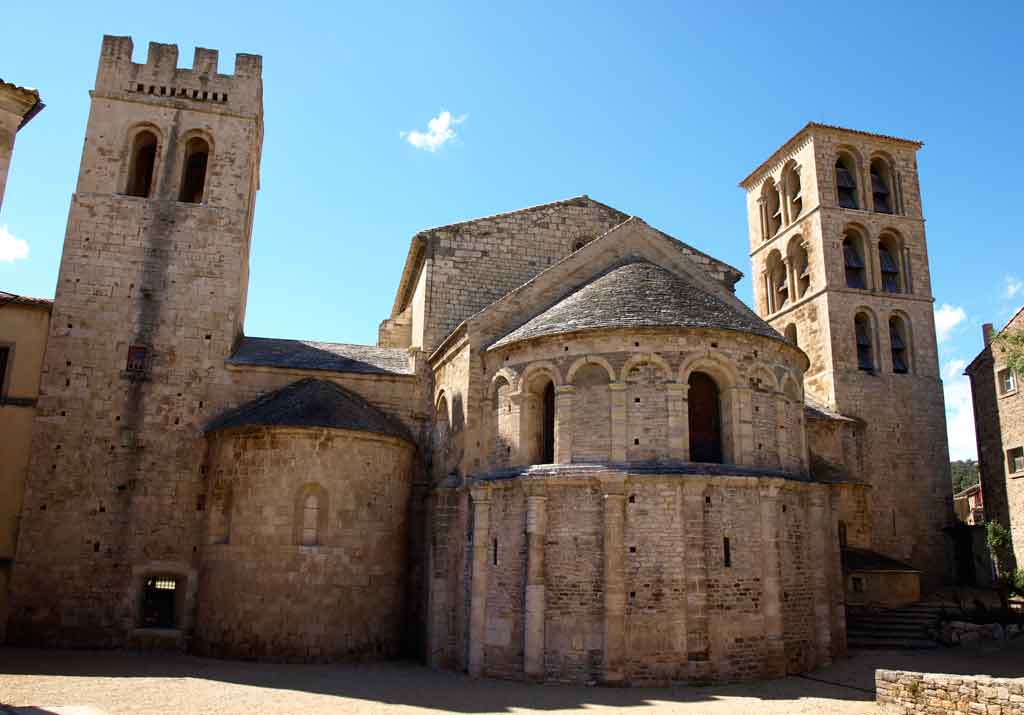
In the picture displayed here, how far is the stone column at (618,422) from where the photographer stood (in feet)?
51.6

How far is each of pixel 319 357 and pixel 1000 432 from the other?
75.4 ft

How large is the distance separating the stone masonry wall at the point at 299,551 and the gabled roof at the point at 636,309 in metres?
4.85

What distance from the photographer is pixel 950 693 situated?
11.7 meters

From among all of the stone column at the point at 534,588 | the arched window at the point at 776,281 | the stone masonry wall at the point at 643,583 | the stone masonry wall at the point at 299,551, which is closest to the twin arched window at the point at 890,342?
the arched window at the point at 776,281

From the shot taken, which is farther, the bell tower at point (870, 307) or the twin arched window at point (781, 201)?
the twin arched window at point (781, 201)

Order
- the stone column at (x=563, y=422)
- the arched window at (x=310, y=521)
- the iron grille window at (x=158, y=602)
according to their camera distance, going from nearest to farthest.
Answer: the stone column at (x=563, y=422) → the arched window at (x=310, y=521) → the iron grille window at (x=158, y=602)

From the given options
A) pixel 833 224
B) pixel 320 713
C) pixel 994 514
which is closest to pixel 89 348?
pixel 320 713

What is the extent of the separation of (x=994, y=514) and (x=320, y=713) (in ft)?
80.5

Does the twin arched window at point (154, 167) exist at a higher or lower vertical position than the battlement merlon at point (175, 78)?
lower

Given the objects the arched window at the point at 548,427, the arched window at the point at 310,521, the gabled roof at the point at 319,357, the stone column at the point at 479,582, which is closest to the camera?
the stone column at the point at 479,582

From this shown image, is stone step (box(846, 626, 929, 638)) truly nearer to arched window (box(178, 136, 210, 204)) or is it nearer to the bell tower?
the bell tower

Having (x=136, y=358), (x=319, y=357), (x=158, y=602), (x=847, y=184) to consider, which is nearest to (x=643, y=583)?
(x=319, y=357)

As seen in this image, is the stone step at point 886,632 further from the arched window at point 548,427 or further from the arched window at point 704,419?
the arched window at point 548,427

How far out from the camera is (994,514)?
26.6 meters
